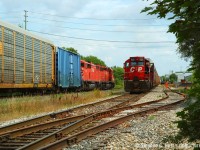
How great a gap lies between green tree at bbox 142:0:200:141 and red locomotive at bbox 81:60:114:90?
29.1m

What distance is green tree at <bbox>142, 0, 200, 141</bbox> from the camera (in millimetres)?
2503

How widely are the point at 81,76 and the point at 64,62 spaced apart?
240 inches

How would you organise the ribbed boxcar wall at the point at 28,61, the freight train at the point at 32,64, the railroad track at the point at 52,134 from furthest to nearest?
1. the ribbed boxcar wall at the point at 28,61
2. the freight train at the point at 32,64
3. the railroad track at the point at 52,134

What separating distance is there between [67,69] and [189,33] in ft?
76.9

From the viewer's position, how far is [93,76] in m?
37.2

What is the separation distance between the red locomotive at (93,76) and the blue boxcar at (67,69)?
2.72 metres

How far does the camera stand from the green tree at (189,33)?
2503 millimetres

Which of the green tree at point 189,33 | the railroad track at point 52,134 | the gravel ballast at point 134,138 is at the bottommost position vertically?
the gravel ballast at point 134,138

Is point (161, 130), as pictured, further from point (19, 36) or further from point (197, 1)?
point (19, 36)

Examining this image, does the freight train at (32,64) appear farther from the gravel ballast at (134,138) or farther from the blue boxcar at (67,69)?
the gravel ballast at (134,138)

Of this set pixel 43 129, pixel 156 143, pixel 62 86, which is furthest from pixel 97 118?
pixel 62 86

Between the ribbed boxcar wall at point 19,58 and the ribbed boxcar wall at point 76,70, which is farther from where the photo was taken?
the ribbed boxcar wall at point 76,70

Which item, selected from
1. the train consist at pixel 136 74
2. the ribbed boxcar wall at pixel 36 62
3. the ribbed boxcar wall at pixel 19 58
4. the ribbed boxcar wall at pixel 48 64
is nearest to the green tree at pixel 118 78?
the train consist at pixel 136 74

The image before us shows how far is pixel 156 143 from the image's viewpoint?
6.39 metres
